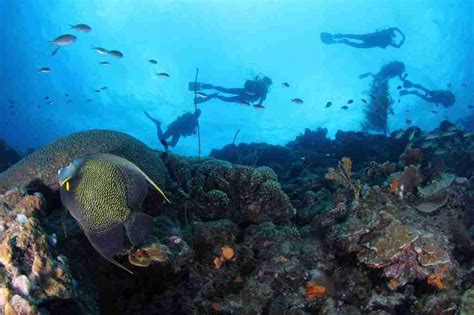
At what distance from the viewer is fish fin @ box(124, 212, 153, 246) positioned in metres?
2.90

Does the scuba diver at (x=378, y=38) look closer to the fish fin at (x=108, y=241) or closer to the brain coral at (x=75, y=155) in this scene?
the brain coral at (x=75, y=155)

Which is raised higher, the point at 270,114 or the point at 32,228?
the point at 32,228

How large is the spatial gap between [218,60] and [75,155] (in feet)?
125

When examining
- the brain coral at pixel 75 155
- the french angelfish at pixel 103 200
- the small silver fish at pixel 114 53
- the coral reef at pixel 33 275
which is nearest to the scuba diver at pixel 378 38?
the small silver fish at pixel 114 53

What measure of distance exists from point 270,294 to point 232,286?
16.3 inches

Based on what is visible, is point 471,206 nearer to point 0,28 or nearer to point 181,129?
point 181,129

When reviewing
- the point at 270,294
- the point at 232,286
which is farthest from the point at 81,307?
the point at 270,294

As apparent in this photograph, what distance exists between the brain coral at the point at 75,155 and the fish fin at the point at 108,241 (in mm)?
2027

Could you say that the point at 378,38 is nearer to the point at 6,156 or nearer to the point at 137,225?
the point at 6,156

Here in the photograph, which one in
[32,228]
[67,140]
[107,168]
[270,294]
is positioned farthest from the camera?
[67,140]

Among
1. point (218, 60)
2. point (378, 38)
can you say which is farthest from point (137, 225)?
point (218, 60)

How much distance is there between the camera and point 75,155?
4938 millimetres

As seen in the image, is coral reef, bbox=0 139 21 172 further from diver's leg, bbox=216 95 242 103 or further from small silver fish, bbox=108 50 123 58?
diver's leg, bbox=216 95 242 103

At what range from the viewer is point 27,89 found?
38.7 meters
